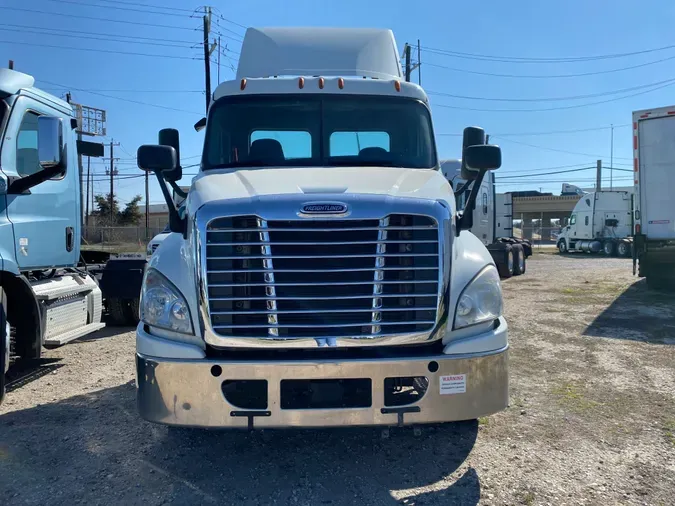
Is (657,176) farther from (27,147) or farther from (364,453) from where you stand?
(27,147)

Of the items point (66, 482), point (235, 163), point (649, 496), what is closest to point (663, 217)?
point (649, 496)

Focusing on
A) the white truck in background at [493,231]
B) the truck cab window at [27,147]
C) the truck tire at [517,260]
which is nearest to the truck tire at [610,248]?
the white truck in background at [493,231]

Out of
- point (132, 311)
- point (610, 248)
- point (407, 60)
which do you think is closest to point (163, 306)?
point (132, 311)

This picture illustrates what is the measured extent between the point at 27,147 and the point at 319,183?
3.43 meters

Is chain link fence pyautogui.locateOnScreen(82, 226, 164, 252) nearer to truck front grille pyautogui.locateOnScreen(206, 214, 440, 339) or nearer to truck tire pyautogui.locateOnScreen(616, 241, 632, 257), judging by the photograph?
truck tire pyautogui.locateOnScreen(616, 241, 632, 257)

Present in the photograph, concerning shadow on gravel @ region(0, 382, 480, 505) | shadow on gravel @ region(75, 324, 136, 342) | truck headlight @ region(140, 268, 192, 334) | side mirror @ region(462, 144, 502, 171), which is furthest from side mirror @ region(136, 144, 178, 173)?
shadow on gravel @ region(75, 324, 136, 342)

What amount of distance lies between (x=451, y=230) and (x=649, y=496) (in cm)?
205

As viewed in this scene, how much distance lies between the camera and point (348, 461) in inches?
149

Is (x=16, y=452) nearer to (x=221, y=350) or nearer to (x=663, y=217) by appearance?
(x=221, y=350)

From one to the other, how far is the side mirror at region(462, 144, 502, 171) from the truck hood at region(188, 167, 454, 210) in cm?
28

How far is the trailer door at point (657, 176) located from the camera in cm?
1095

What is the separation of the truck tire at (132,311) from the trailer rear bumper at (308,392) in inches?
211

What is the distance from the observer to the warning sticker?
10.2 feet

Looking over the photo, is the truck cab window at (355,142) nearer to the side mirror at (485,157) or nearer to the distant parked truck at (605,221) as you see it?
the side mirror at (485,157)
